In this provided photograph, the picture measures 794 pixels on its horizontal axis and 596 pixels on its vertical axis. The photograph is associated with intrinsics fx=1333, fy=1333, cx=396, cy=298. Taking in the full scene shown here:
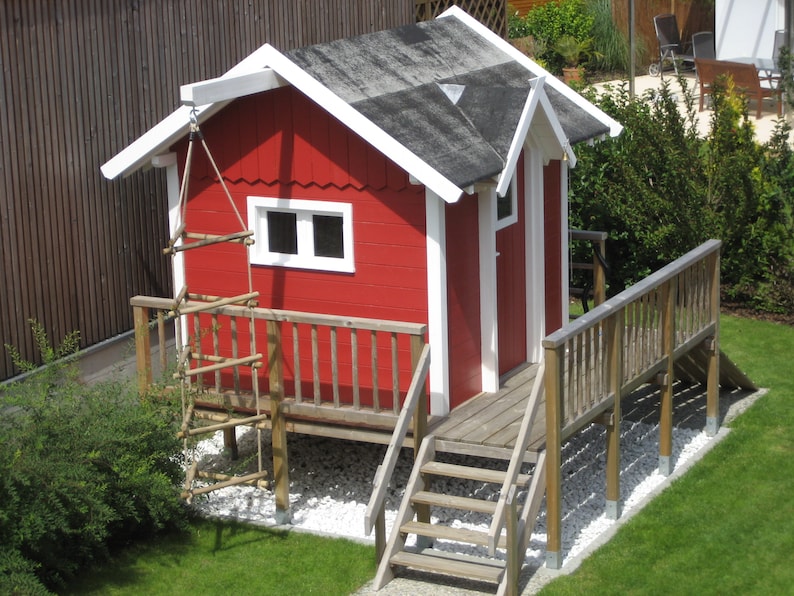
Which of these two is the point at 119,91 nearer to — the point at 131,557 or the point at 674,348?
the point at 131,557

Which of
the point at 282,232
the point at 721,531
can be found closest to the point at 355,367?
the point at 282,232

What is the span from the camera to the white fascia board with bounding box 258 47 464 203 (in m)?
8.73

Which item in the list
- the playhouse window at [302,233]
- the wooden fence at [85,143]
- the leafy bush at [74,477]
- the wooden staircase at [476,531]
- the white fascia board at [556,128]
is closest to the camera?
the leafy bush at [74,477]

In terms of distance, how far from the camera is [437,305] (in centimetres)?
930

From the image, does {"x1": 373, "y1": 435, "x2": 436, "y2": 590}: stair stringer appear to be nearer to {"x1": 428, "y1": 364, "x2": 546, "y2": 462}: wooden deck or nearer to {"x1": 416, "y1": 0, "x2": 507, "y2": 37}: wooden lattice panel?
{"x1": 428, "y1": 364, "x2": 546, "y2": 462}: wooden deck

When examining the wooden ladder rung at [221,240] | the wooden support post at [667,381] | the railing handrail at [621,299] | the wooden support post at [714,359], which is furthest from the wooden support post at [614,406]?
the wooden ladder rung at [221,240]

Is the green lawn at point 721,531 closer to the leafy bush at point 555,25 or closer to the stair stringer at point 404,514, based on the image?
the stair stringer at point 404,514

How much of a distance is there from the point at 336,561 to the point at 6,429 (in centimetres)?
232

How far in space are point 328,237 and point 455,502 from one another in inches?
89.9

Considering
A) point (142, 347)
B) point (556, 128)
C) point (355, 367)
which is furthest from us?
point (556, 128)

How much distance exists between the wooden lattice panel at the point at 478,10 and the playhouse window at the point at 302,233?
6077mm

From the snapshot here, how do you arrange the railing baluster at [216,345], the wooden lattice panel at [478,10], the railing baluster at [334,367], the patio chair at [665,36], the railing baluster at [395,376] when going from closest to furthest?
the railing baluster at [395,376] < the railing baluster at [334,367] < the railing baluster at [216,345] < the wooden lattice panel at [478,10] < the patio chair at [665,36]

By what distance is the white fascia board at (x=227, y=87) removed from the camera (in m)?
8.76

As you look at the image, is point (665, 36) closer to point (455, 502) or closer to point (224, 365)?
point (224, 365)
